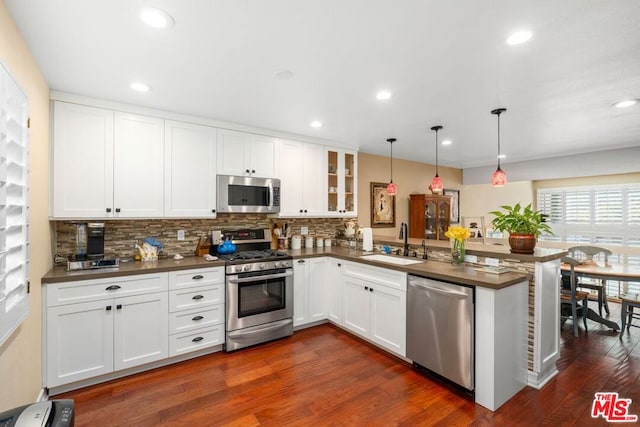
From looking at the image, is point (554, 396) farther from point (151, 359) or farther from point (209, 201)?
point (209, 201)

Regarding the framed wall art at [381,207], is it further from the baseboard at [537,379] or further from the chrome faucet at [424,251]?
the baseboard at [537,379]

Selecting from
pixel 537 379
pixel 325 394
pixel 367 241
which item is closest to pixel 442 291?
pixel 537 379

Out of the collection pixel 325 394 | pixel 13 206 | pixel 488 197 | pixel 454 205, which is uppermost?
pixel 488 197

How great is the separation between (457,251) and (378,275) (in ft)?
2.61

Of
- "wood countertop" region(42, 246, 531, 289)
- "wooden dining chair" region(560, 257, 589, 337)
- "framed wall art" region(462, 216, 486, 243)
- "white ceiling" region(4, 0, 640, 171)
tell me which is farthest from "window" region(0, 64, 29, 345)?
"wooden dining chair" region(560, 257, 589, 337)

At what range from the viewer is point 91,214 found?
8.80 feet

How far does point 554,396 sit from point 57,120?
465cm

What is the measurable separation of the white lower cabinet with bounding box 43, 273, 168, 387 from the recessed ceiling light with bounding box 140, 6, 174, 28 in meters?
2.00

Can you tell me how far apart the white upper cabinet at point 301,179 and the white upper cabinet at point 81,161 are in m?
1.83

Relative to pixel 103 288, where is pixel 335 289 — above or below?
below

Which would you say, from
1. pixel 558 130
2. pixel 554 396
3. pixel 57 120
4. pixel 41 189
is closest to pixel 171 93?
pixel 57 120

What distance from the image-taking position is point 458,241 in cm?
281

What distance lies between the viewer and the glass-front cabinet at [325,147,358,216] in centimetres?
433

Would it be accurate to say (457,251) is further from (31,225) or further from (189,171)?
(31,225)
